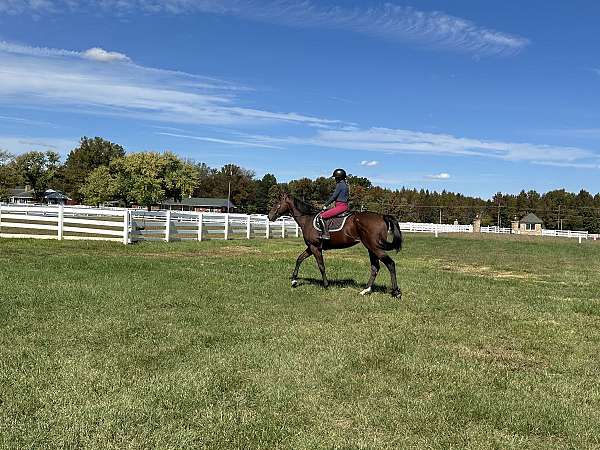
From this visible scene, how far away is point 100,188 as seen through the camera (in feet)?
325

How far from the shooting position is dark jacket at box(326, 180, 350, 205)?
37.0 ft

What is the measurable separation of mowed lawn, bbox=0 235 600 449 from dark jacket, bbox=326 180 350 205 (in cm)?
187

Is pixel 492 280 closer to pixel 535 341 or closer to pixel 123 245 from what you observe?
pixel 535 341

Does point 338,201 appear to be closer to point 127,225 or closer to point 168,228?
point 127,225

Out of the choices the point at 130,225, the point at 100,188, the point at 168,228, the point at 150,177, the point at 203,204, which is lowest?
the point at 168,228

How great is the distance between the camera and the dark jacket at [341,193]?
11273 mm

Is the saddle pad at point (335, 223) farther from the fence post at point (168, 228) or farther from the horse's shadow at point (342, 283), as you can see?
the fence post at point (168, 228)

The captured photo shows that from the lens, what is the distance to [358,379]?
5406 mm

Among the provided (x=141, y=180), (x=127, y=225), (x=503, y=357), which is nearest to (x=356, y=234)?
(x=503, y=357)

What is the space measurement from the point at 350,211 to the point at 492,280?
16.4 feet

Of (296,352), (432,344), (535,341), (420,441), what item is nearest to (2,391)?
(296,352)

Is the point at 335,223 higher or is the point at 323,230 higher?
the point at 335,223

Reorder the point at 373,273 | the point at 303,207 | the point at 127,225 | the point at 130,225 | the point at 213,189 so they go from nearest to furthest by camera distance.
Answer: the point at 373,273 → the point at 303,207 → the point at 127,225 → the point at 130,225 → the point at 213,189

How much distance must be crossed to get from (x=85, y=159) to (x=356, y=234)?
385ft
